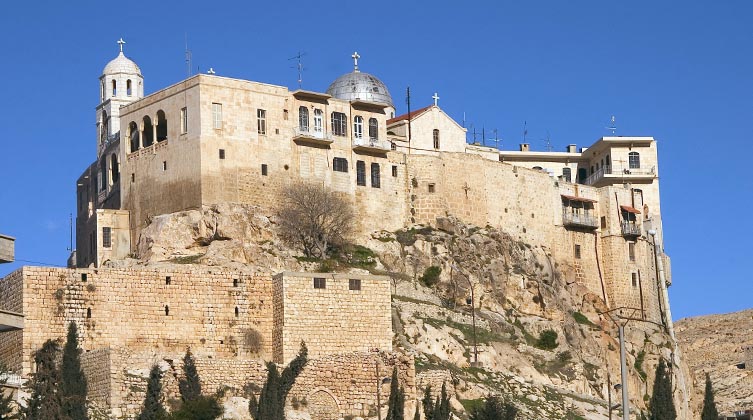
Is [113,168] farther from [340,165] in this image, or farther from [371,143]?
[371,143]

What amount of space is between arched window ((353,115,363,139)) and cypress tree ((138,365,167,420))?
26.0m

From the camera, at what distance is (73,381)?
64.0 metres

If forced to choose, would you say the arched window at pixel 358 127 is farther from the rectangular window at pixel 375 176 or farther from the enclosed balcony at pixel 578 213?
the enclosed balcony at pixel 578 213

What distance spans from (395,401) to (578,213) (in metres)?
32.1

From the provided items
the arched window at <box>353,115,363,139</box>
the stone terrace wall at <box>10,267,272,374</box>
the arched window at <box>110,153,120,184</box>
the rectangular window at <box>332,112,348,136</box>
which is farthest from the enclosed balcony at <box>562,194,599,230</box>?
the stone terrace wall at <box>10,267,272,374</box>

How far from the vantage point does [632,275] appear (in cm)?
9819

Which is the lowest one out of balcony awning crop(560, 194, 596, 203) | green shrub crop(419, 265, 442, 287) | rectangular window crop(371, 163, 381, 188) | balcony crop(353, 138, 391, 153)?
green shrub crop(419, 265, 442, 287)

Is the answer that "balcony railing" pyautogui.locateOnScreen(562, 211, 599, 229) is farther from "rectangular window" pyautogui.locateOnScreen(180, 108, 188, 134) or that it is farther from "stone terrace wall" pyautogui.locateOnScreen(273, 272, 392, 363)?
"stone terrace wall" pyautogui.locateOnScreen(273, 272, 392, 363)

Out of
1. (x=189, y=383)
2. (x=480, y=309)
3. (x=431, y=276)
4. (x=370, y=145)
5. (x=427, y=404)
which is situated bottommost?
(x=427, y=404)

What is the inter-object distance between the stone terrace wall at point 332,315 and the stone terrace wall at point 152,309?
3.94 ft

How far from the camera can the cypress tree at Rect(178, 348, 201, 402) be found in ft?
219

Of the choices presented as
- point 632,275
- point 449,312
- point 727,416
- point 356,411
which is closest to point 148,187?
point 449,312

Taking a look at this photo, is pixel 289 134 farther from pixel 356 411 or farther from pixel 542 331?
pixel 356 411

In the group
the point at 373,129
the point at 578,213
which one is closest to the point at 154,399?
the point at 373,129
